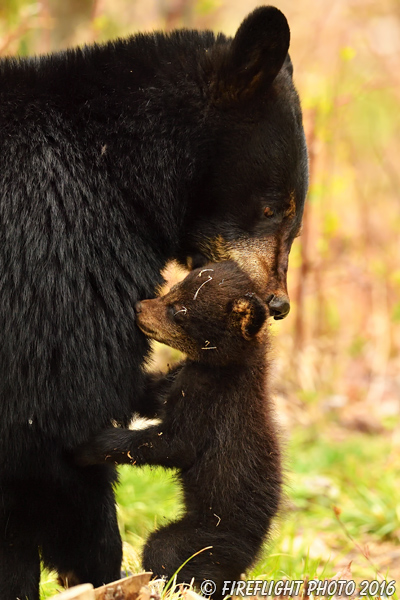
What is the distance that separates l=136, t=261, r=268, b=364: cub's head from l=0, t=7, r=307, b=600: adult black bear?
10 cm

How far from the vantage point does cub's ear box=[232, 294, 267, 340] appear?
3100 millimetres

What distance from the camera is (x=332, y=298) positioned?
32.9 ft

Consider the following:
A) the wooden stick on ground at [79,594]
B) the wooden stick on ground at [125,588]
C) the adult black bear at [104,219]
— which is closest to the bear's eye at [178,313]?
the adult black bear at [104,219]

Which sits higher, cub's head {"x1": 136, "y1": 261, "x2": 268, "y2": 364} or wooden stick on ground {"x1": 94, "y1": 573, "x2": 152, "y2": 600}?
cub's head {"x1": 136, "y1": 261, "x2": 268, "y2": 364}

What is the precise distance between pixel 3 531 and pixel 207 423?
3.10 ft

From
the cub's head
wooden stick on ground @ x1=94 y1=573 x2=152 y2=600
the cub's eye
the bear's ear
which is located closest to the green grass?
the cub's head

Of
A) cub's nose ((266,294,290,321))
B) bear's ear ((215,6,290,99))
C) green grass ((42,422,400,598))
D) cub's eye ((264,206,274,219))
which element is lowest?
green grass ((42,422,400,598))

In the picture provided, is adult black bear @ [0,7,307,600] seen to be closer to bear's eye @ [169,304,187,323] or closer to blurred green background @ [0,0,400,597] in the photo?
bear's eye @ [169,304,187,323]

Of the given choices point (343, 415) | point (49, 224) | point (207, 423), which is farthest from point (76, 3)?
point (343, 415)

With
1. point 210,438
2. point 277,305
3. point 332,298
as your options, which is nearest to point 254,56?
point 277,305

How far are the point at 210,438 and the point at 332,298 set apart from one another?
7.09 meters

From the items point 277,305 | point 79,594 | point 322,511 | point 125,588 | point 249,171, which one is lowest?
point 322,511

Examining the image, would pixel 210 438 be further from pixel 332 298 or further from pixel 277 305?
pixel 332 298

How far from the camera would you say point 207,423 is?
319 centimetres
